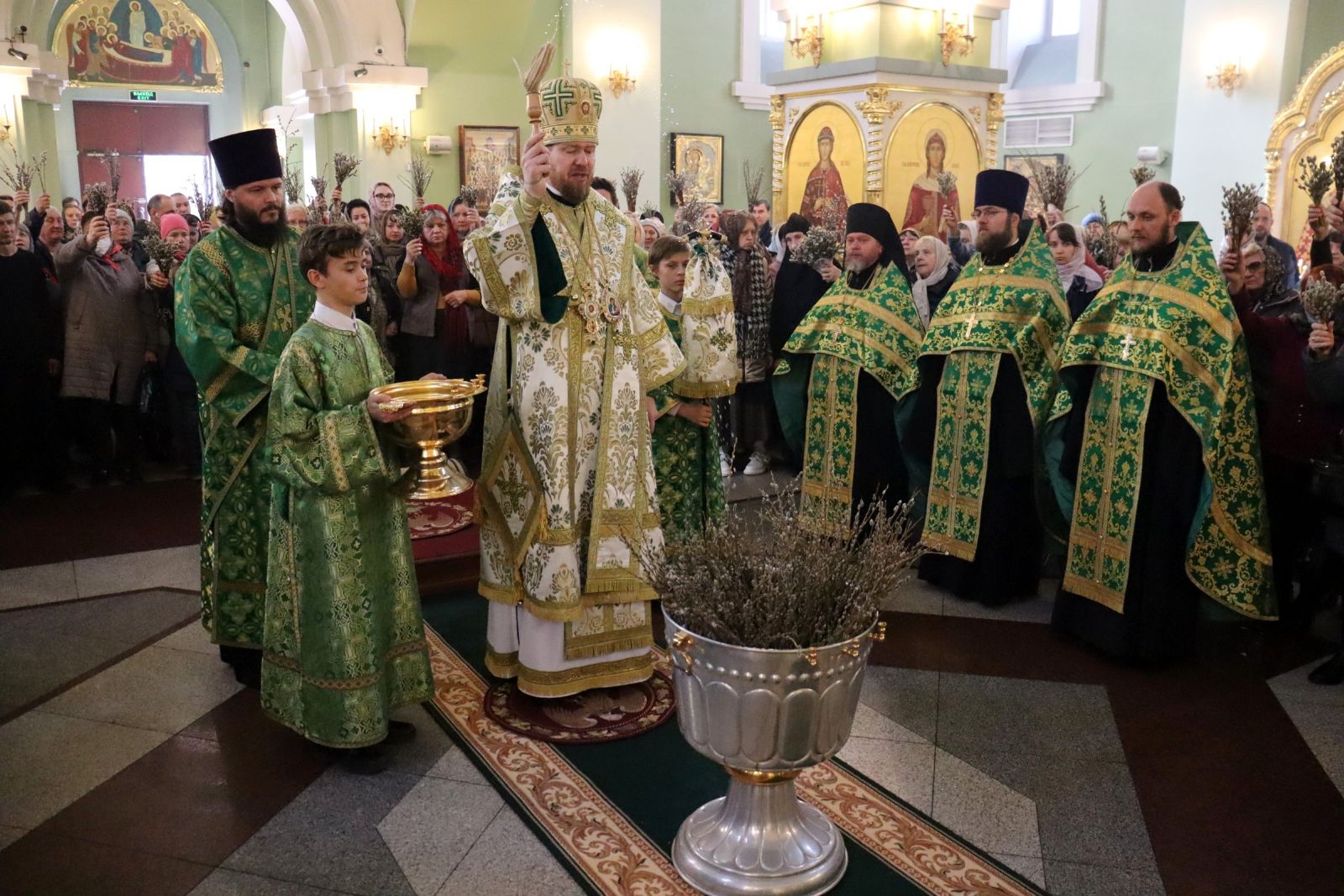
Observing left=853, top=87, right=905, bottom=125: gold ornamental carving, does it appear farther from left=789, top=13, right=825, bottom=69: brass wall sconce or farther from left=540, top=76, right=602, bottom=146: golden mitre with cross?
left=540, top=76, right=602, bottom=146: golden mitre with cross

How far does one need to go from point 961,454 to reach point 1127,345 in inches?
37.1

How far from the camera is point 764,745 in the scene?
2705 mm

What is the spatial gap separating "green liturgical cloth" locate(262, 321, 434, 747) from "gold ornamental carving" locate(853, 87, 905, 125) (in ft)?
30.7

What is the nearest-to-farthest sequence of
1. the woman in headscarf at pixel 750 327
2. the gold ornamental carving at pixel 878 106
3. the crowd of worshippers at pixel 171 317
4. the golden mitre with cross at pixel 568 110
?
the golden mitre with cross at pixel 568 110 → the crowd of worshippers at pixel 171 317 → the woman in headscarf at pixel 750 327 → the gold ornamental carving at pixel 878 106

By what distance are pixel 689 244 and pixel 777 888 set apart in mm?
2657

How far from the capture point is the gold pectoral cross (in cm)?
439

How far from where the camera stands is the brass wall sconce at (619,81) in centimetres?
1373

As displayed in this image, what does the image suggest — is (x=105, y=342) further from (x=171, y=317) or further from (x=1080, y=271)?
(x=1080, y=271)

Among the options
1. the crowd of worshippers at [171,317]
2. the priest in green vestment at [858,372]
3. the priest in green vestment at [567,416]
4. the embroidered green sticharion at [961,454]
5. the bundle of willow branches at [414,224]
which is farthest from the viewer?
the bundle of willow branches at [414,224]

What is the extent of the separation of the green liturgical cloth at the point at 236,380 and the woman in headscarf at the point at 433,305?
10.8 ft

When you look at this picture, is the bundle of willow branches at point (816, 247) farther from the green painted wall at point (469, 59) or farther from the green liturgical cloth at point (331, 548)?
the green painted wall at point (469, 59)

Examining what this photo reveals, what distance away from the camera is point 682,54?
48.4 feet

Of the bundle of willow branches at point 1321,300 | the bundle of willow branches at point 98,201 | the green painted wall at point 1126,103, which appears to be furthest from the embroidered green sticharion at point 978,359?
the green painted wall at point 1126,103

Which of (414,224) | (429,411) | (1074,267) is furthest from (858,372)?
(414,224)
